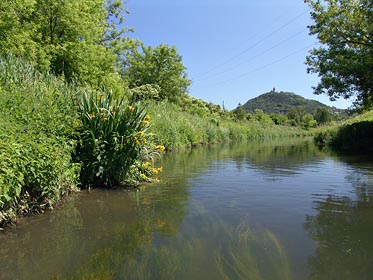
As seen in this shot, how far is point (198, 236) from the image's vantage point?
479 centimetres

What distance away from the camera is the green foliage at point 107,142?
25.1 feet

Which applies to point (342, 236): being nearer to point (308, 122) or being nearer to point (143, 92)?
point (143, 92)

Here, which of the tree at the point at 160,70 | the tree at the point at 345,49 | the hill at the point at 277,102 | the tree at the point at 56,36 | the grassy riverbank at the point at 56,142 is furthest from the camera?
the hill at the point at 277,102

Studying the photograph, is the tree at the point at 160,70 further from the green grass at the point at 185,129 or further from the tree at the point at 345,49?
the tree at the point at 345,49

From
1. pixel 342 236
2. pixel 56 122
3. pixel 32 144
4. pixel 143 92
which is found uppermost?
pixel 143 92

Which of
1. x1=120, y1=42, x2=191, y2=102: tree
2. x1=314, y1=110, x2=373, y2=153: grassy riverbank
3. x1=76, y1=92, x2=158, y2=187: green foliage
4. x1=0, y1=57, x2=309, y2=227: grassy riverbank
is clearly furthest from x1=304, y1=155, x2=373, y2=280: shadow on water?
x1=120, y1=42, x2=191, y2=102: tree

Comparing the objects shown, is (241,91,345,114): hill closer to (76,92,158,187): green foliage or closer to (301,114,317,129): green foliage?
(301,114,317,129): green foliage

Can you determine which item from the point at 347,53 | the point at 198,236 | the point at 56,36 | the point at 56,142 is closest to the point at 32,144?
the point at 56,142

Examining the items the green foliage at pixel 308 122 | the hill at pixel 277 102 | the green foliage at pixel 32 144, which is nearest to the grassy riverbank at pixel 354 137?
the green foliage at pixel 32 144

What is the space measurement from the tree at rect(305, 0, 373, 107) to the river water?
13607 mm

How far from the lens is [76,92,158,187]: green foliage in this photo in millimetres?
7660

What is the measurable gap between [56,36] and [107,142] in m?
11.8

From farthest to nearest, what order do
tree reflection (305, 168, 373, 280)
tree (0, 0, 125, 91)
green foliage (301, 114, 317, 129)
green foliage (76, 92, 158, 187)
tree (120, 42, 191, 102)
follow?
1. green foliage (301, 114, 317, 129)
2. tree (120, 42, 191, 102)
3. tree (0, 0, 125, 91)
4. green foliage (76, 92, 158, 187)
5. tree reflection (305, 168, 373, 280)

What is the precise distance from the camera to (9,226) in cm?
492
